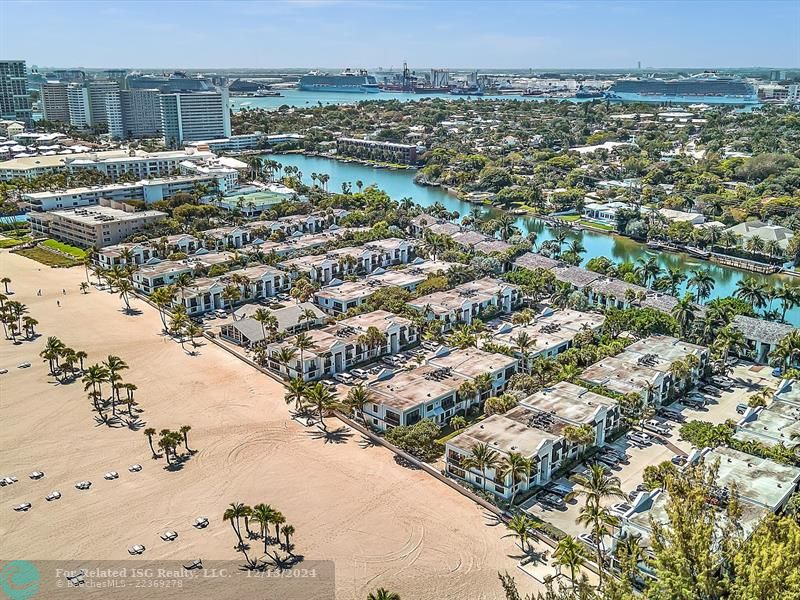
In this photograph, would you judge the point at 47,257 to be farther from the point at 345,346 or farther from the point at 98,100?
the point at 98,100

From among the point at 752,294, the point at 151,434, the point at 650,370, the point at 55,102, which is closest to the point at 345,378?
the point at 151,434

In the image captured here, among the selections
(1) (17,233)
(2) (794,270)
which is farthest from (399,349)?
(1) (17,233)

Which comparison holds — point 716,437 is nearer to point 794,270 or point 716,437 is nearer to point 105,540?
point 105,540

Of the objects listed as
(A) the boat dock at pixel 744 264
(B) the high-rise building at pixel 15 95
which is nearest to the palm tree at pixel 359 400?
(A) the boat dock at pixel 744 264

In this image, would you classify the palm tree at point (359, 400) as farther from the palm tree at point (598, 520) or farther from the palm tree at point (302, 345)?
the palm tree at point (598, 520)

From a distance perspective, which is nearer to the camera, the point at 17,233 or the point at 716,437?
the point at 716,437

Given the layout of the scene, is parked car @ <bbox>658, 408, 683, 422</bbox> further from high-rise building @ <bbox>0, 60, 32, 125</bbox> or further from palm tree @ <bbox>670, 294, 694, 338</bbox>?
high-rise building @ <bbox>0, 60, 32, 125</bbox>
